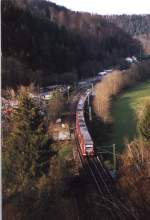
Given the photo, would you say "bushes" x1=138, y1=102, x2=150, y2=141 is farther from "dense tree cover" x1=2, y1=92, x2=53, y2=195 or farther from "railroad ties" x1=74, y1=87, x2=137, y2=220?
"dense tree cover" x1=2, y1=92, x2=53, y2=195

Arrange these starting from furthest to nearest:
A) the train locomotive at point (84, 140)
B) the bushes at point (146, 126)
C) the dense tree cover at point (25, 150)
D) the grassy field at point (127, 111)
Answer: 1. the grassy field at point (127, 111)
2. the bushes at point (146, 126)
3. the train locomotive at point (84, 140)
4. the dense tree cover at point (25, 150)

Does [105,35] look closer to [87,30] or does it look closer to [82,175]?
[87,30]

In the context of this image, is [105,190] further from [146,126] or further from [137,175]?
[146,126]

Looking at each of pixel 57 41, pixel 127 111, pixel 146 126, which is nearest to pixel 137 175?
pixel 146 126

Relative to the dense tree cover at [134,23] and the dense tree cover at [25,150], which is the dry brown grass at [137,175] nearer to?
the dense tree cover at [25,150]

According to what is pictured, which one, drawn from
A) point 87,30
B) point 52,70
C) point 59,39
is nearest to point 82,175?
point 52,70

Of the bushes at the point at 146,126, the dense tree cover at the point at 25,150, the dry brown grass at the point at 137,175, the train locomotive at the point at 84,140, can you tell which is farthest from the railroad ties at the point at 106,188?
the bushes at the point at 146,126

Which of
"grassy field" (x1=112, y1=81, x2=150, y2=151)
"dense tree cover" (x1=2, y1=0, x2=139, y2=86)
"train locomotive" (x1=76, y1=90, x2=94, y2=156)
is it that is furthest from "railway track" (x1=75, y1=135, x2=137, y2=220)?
"dense tree cover" (x1=2, y1=0, x2=139, y2=86)
